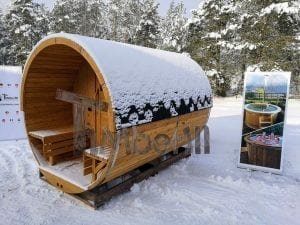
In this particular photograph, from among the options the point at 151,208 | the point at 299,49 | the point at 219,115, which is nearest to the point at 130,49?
the point at 151,208

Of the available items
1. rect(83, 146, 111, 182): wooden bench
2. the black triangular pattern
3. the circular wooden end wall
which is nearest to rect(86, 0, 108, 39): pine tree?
the circular wooden end wall

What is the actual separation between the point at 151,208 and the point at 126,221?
1.70 ft

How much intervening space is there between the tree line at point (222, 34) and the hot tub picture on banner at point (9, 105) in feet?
45.7

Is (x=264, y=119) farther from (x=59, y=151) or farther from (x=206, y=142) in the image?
(x=59, y=151)

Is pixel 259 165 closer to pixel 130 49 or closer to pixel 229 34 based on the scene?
pixel 130 49

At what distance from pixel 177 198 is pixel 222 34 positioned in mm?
18065

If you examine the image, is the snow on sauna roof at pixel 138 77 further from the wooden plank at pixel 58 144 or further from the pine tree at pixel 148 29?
the pine tree at pixel 148 29

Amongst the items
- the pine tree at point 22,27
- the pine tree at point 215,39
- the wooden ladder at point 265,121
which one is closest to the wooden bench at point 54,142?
the wooden ladder at point 265,121

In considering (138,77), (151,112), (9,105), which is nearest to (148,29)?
(9,105)

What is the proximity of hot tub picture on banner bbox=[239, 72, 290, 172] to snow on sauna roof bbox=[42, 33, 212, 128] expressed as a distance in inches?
45.9

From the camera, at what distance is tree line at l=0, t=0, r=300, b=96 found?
1742cm

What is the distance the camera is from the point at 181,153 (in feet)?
21.6

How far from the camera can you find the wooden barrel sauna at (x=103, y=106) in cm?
383

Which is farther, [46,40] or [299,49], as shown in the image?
[299,49]
